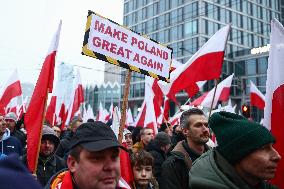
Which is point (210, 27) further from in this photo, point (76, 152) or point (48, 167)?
point (76, 152)

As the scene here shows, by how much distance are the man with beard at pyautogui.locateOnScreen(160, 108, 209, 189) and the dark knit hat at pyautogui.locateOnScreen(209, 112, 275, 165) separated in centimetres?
98

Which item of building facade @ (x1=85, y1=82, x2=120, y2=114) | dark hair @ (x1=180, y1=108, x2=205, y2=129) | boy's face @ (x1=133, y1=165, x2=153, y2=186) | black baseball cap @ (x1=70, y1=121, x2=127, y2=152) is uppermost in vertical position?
building facade @ (x1=85, y1=82, x2=120, y2=114)

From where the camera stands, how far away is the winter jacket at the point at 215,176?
1.97m

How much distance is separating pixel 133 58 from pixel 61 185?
6.86 feet

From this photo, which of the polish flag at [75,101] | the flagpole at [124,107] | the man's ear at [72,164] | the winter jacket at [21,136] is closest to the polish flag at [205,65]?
the flagpole at [124,107]

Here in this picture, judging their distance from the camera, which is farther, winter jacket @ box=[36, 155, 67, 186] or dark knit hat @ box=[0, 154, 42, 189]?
winter jacket @ box=[36, 155, 67, 186]

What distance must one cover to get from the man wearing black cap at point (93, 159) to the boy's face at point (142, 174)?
61.4 inches

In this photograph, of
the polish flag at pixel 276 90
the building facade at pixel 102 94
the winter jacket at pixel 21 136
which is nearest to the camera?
the polish flag at pixel 276 90

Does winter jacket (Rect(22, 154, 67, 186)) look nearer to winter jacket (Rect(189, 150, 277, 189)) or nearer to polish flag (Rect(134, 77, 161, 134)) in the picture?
winter jacket (Rect(189, 150, 277, 189))

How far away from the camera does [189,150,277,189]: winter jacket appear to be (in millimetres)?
1973

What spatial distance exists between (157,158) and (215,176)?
8.91 ft

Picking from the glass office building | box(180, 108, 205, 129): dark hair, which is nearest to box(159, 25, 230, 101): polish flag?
box(180, 108, 205, 129): dark hair

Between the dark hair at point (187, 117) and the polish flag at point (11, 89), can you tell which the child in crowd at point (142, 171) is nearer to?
the dark hair at point (187, 117)

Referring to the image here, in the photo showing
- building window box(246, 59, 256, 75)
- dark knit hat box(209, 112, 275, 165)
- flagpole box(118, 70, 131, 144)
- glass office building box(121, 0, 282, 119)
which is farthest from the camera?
A: glass office building box(121, 0, 282, 119)
